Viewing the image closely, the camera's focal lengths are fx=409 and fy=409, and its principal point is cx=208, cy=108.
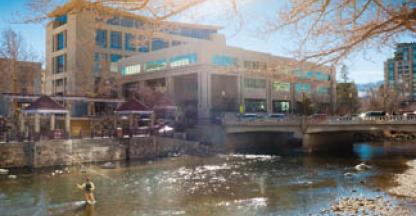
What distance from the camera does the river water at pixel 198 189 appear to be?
17734 mm

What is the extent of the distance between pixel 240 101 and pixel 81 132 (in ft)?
108

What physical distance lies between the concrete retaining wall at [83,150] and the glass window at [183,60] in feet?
74.1

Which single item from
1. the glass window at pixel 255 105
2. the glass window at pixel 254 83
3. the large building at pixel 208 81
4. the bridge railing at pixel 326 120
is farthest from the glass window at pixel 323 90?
the bridge railing at pixel 326 120

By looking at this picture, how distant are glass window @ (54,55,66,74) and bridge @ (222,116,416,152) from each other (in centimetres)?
4133

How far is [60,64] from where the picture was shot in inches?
3123

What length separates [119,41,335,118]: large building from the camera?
62459 mm

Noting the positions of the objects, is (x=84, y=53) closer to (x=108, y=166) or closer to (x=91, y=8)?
(x=108, y=166)

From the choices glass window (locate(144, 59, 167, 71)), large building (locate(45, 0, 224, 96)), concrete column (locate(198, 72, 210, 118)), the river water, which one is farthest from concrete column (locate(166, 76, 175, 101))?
the river water

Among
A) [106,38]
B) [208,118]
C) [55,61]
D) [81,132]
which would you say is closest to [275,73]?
[81,132]

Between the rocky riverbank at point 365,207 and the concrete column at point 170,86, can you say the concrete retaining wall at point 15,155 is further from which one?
the concrete column at point 170,86

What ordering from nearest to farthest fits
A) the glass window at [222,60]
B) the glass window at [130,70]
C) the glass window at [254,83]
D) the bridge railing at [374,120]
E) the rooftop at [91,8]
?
1. the rooftop at [91,8]
2. the bridge railing at [374,120]
3. the glass window at [222,60]
4. the glass window at [254,83]
5. the glass window at [130,70]

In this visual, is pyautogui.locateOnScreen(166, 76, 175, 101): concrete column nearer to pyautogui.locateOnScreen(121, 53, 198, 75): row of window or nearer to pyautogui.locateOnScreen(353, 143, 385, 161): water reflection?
pyautogui.locateOnScreen(121, 53, 198, 75): row of window

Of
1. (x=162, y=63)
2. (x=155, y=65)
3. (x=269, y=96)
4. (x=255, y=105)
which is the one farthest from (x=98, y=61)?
(x=269, y=96)

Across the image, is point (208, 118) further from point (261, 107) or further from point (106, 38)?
point (106, 38)
